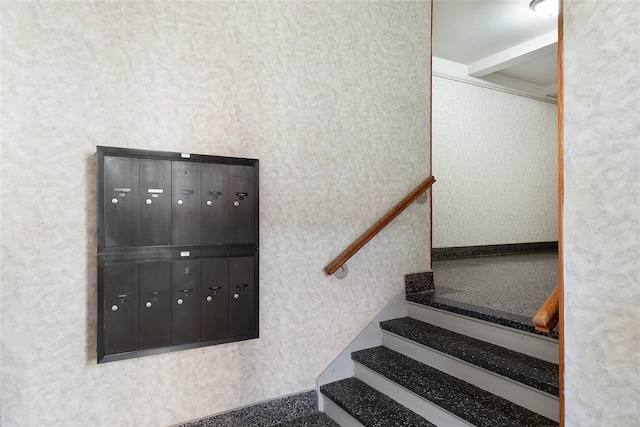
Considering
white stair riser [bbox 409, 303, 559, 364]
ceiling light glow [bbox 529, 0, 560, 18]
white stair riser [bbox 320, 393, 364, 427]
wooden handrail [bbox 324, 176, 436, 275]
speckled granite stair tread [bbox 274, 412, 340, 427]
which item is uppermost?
ceiling light glow [bbox 529, 0, 560, 18]

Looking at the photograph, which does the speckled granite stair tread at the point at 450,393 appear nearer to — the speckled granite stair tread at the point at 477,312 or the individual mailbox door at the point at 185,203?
the speckled granite stair tread at the point at 477,312

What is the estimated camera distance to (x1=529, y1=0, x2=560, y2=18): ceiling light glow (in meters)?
3.14

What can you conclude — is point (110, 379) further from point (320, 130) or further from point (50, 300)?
point (320, 130)

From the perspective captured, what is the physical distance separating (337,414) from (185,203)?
1399 mm

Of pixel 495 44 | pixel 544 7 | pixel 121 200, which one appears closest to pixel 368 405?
pixel 121 200

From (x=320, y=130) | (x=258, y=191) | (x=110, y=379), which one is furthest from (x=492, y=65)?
(x=110, y=379)

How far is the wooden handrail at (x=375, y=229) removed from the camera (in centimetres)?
211

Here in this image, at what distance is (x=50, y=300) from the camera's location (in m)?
1.52

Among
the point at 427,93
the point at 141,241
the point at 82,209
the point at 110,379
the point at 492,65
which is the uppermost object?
the point at 492,65

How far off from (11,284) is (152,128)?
855mm

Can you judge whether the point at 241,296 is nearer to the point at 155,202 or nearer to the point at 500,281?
the point at 155,202

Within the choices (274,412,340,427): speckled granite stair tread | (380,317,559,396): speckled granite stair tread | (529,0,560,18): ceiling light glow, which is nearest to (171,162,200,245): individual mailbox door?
(274,412,340,427): speckled granite stair tread

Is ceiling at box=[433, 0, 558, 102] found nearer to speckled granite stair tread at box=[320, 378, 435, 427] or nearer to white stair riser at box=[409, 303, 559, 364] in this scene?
white stair riser at box=[409, 303, 559, 364]

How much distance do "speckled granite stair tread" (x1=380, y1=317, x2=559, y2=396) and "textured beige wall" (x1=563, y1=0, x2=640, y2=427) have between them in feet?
1.80
